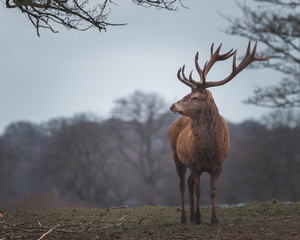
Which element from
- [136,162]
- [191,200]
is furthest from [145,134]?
[191,200]

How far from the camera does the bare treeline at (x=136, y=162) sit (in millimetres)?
33188

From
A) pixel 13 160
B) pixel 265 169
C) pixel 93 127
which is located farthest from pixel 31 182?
pixel 265 169

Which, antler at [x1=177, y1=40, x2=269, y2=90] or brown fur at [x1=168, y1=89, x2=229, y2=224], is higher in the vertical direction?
antler at [x1=177, y1=40, x2=269, y2=90]

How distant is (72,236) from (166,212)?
12.2 feet

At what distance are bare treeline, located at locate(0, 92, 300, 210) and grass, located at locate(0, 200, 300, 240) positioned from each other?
74.5 feet

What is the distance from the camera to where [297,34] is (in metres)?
13.6

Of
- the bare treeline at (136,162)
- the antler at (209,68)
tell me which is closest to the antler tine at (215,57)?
the antler at (209,68)

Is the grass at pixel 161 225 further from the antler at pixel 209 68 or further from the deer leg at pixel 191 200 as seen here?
the antler at pixel 209 68

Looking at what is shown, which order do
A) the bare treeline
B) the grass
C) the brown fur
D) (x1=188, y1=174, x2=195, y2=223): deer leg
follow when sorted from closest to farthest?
the grass, the brown fur, (x1=188, y1=174, x2=195, y2=223): deer leg, the bare treeline

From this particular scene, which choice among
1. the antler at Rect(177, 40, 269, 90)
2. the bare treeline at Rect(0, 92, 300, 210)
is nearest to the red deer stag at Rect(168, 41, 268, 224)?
the antler at Rect(177, 40, 269, 90)

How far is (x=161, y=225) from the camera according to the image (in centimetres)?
789

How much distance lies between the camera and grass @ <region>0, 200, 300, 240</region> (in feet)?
21.8

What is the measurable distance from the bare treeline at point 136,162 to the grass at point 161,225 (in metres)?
22.7

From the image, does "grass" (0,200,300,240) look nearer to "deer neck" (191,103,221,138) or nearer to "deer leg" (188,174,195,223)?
"deer leg" (188,174,195,223)
